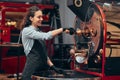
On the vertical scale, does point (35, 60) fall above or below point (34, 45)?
below

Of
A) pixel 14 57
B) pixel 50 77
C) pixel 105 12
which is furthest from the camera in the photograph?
pixel 14 57

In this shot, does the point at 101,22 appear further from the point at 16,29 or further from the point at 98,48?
the point at 16,29

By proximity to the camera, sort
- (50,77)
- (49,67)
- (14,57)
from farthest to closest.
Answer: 1. (14,57)
2. (49,67)
3. (50,77)

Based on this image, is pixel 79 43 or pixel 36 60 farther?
pixel 79 43

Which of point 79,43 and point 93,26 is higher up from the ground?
point 93,26

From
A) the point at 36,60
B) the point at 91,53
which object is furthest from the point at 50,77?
the point at 91,53

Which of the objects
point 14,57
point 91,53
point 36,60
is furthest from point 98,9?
point 14,57

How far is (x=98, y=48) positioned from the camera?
2662 mm

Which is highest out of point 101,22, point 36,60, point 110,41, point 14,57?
point 101,22

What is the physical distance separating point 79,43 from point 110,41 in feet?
1.76

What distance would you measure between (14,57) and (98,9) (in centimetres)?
322

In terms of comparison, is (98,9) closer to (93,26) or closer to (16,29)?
(93,26)

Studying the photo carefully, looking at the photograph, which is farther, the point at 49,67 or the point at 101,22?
the point at 49,67

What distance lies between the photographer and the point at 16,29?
231 inches
